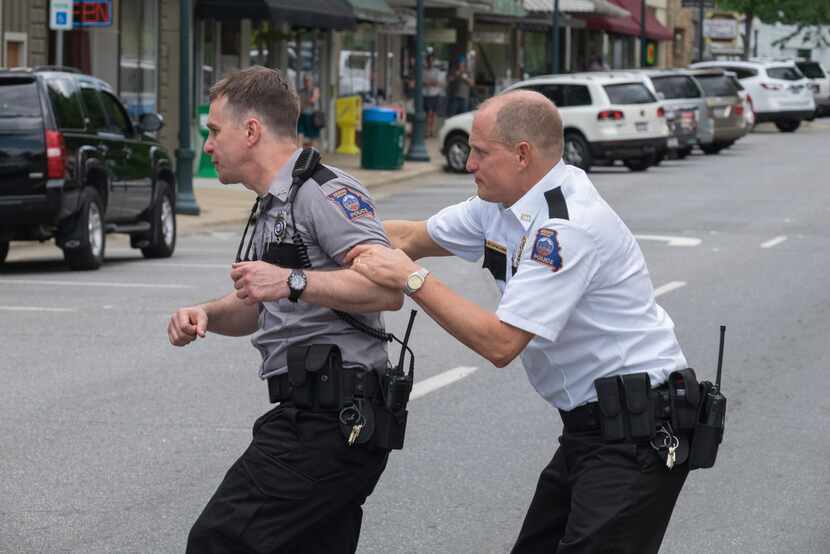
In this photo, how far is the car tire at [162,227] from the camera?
18.7 meters

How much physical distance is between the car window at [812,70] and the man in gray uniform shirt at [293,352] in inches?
2257

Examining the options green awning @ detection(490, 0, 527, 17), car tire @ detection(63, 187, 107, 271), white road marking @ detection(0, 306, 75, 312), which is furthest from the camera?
green awning @ detection(490, 0, 527, 17)

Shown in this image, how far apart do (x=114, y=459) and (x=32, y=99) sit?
8784 mm

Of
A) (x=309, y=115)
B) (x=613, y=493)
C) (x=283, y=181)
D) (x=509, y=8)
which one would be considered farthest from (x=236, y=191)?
(x=613, y=493)

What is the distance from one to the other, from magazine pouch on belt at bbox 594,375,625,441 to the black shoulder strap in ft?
1.41

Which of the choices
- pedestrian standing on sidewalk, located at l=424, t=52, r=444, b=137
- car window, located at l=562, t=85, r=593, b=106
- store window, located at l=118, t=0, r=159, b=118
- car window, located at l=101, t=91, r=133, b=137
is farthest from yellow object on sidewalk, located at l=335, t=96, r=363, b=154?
car window, located at l=101, t=91, r=133, b=137

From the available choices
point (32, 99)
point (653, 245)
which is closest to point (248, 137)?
point (32, 99)

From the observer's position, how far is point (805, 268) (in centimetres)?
1723

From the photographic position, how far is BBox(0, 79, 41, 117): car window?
645 inches

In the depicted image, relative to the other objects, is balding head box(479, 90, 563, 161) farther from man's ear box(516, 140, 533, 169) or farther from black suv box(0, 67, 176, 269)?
black suv box(0, 67, 176, 269)

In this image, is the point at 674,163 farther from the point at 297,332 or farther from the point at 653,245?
the point at 297,332

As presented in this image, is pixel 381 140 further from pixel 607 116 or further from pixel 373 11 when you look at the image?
pixel 373 11

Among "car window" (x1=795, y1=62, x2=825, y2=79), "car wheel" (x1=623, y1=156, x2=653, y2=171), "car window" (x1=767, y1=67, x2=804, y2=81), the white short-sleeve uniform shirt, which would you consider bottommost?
"car wheel" (x1=623, y1=156, x2=653, y2=171)

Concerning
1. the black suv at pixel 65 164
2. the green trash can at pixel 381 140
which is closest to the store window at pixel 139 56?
the green trash can at pixel 381 140
